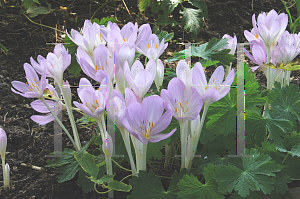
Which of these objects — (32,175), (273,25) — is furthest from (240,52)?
(32,175)

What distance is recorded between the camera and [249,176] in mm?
976

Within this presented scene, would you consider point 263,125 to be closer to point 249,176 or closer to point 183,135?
point 249,176

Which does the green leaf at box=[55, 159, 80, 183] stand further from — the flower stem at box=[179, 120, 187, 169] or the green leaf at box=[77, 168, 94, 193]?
the flower stem at box=[179, 120, 187, 169]

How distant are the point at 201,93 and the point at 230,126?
0.78 ft

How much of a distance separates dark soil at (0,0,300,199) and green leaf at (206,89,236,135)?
385 mm

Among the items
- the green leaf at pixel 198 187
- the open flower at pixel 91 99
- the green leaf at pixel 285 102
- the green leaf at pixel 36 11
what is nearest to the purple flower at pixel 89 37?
the open flower at pixel 91 99

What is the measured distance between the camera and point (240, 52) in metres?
2.29

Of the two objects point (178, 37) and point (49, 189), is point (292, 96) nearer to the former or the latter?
point (49, 189)

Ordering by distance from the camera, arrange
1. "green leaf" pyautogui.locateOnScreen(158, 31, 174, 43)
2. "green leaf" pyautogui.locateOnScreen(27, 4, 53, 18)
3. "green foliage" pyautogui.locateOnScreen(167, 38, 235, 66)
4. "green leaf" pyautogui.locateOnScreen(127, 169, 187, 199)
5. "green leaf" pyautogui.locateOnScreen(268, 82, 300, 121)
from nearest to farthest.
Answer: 1. "green leaf" pyautogui.locateOnScreen(127, 169, 187, 199)
2. "green leaf" pyautogui.locateOnScreen(268, 82, 300, 121)
3. "green foliage" pyautogui.locateOnScreen(167, 38, 235, 66)
4. "green leaf" pyautogui.locateOnScreen(158, 31, 174, 43)
5. "green leaf" pyautogui.locateOnScreen(27, 4, 53, 18)

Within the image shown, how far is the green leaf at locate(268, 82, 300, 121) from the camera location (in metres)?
1.14

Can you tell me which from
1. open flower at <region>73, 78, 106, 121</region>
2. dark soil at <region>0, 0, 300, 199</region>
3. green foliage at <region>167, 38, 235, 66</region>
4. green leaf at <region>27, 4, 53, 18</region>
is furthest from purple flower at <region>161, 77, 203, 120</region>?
green leaf at <region>27, 4, 53, 18</region>

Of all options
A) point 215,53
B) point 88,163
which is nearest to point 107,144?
point 88,163

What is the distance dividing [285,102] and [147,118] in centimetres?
65

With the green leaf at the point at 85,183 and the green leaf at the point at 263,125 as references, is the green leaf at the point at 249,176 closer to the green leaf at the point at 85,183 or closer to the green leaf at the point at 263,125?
the green leaf at the point at 263,125
